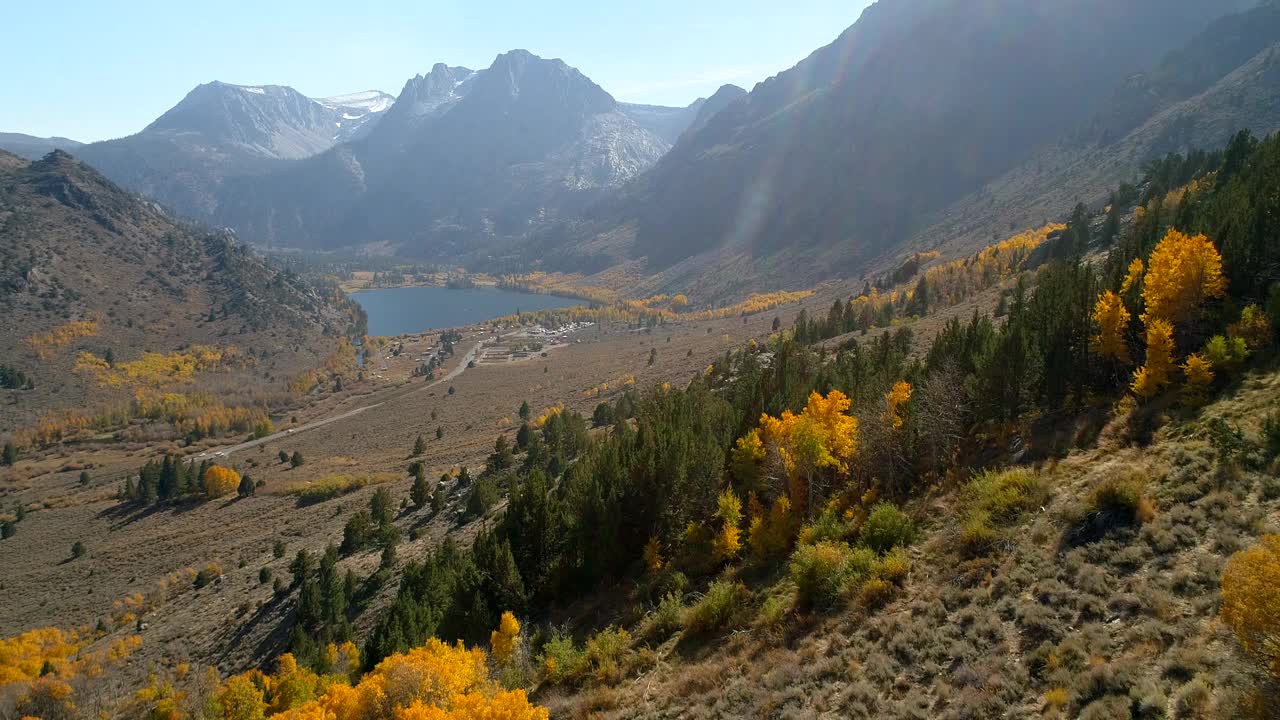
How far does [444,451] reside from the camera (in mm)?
115750

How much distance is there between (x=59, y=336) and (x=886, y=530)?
220 metres

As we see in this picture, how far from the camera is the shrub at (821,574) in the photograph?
21.3 m

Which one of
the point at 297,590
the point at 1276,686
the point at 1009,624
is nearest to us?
the point at 1276,686

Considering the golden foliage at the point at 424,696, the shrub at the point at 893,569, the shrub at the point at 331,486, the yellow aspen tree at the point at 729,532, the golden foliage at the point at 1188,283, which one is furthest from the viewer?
the shrub at the point at 331,486

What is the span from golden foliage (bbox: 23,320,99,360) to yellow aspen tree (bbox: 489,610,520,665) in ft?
650

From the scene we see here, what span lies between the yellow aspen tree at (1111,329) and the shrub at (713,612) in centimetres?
2787

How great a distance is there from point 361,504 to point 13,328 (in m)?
150

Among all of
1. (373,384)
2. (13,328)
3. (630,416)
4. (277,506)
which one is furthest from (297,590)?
(13,328)

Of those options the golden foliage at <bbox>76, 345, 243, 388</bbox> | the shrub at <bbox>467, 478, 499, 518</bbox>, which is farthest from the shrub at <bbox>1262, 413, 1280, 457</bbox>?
the golden foliage at <bbox>76, 345, 243, 388</bbox>

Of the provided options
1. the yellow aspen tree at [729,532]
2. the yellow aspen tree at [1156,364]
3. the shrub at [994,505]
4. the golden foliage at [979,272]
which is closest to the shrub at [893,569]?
the shrub at [994,505]

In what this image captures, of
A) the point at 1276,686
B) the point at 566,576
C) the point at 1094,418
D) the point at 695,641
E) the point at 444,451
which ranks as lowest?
the point at 444,451

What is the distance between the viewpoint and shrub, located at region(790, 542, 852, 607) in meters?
21.3

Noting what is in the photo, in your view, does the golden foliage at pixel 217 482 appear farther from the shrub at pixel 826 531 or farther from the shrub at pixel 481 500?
the shrub at pixel 826 531

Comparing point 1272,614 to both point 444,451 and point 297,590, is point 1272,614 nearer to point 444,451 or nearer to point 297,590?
point 297,590
